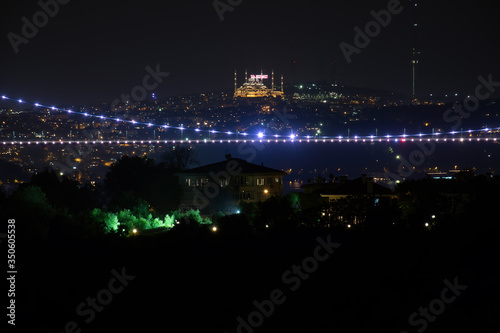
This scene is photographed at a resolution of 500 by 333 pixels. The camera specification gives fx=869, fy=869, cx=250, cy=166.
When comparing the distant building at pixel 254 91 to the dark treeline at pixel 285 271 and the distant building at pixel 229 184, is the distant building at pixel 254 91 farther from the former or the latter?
the dark treeline at pixel 285 271

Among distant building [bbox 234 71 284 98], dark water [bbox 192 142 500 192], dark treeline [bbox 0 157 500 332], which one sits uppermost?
distant building [bbox 234 71 284 98]

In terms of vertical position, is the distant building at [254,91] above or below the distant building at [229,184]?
above

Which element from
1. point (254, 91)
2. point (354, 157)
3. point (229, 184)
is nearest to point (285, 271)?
point (229, 184)

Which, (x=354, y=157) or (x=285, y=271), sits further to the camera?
(x=354, y=157)

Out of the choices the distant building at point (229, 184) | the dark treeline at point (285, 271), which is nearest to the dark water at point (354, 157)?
the distant building at point (229, 184)

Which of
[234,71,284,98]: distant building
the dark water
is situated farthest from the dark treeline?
[234,71,284,98]: distant building

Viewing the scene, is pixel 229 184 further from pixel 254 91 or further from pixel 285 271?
pixel 254 91

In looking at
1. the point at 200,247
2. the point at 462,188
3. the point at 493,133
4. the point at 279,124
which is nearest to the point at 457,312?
the point at 200,247

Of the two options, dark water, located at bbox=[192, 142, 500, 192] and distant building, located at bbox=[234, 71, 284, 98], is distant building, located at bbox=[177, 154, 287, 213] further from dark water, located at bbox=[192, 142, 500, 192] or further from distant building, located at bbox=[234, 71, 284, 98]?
distant building, located at bbox=[234, 71, 284, 98]
